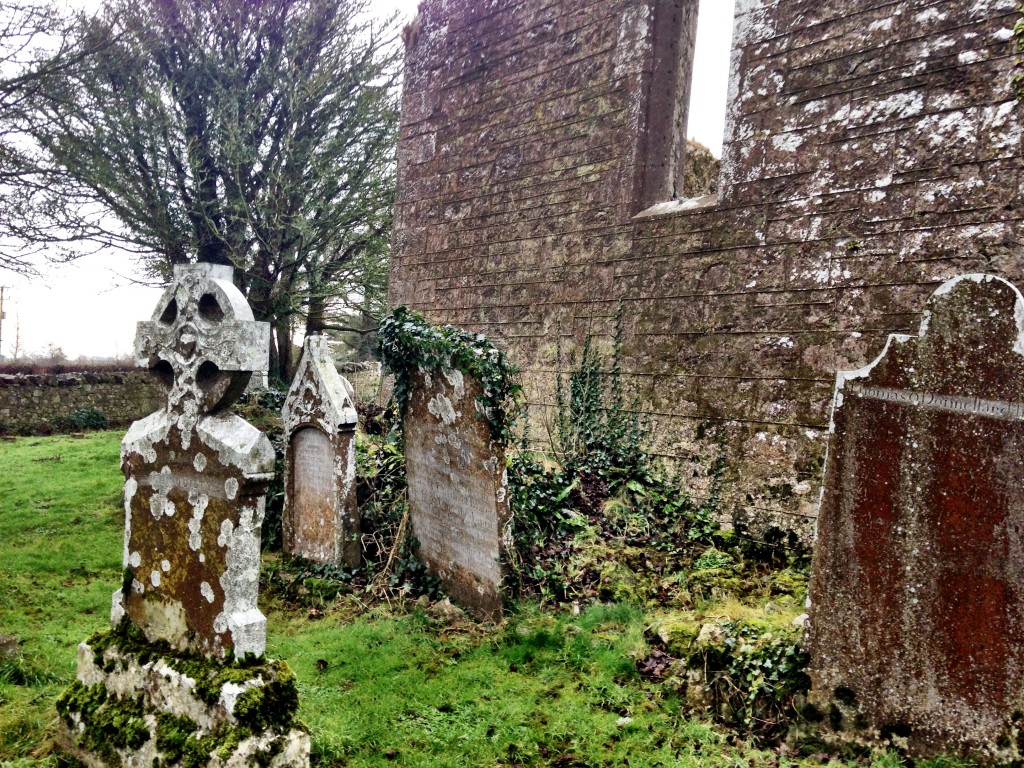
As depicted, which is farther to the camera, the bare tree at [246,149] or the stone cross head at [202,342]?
the bare tree at [246,149]

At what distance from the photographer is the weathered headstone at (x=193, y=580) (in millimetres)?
2961

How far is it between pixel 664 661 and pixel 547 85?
268 inches

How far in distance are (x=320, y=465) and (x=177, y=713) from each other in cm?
352

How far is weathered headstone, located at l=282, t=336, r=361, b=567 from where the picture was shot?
20.6ft

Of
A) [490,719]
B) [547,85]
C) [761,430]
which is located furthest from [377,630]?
[547,85]

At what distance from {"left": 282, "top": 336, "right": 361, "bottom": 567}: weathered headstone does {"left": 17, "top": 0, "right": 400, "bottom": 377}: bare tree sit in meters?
6.08

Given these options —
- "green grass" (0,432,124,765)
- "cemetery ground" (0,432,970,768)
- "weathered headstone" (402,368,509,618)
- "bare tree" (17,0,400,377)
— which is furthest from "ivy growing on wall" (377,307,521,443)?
"bare tree" (17,0,400,377)

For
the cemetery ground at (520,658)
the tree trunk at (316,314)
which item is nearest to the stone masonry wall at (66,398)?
the tree trunk at (316,314)

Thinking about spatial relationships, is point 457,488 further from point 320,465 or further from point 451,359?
point 320,465

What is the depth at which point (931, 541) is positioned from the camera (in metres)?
3.23

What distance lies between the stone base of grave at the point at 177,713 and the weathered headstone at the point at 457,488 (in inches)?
91.0

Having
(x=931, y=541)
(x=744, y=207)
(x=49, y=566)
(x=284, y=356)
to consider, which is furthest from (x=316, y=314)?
(x=931, y=541)

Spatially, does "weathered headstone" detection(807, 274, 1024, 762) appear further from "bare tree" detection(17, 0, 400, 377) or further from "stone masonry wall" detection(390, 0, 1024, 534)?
"bare tree" detection(17, 0, 400, 377)

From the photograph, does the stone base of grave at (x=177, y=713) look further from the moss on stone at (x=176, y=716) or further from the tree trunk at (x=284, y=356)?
the tree trunk at (x=284, y=356)
